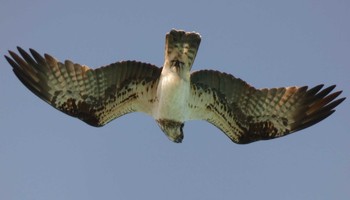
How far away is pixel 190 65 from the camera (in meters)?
10.0

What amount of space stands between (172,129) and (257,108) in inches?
61.4

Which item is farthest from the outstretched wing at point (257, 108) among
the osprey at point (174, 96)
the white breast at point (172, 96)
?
the white breast at point (172, 96)

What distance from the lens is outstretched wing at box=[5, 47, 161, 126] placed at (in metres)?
10.3

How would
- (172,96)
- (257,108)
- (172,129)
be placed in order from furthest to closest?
(257,108) → (172,129) → (172,96)

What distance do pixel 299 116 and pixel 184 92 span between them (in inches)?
83.7

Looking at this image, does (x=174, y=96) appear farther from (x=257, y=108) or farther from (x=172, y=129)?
(x=257, y=108)

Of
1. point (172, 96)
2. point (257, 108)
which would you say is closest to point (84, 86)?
point (172, 96)

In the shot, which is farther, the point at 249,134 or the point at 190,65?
the point at 249,134

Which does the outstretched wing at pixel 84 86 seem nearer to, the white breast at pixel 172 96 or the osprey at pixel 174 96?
the osprey at pixel 174 96

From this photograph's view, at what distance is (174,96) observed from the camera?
33.0ft

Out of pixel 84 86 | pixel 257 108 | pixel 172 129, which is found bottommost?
pixel 172 129

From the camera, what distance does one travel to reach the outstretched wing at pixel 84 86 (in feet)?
33.8

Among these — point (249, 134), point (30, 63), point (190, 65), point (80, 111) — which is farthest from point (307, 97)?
point (30, 63)

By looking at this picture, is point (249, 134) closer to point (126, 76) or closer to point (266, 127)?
point (266, 127)
